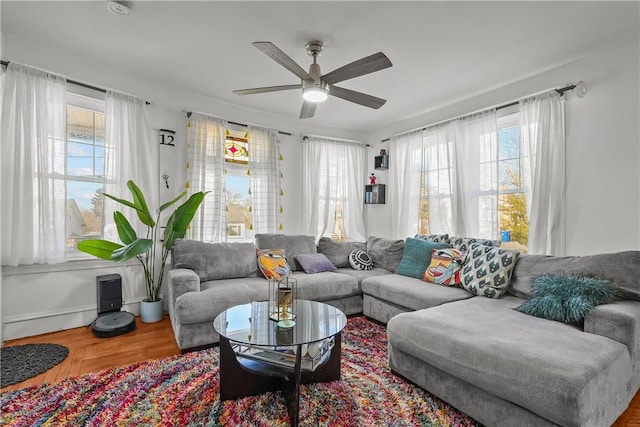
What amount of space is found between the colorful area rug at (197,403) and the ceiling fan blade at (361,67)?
209cm

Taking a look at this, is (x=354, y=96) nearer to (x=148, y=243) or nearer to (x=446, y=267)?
(x=446, y=267)

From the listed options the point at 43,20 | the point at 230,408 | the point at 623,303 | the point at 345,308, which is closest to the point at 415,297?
the point at 345,308

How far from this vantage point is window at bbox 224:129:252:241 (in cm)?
392

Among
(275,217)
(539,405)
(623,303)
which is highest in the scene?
(275,217)

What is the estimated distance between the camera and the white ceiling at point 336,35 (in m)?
2.13

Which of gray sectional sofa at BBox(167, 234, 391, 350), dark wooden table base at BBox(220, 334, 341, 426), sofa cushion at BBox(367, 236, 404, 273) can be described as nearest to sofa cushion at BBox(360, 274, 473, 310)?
gray sectional sofa at BBox(167, 234, 391, 350)

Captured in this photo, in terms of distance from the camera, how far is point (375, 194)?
4805 millimetres

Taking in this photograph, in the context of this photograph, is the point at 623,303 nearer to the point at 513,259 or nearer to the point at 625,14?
the point at 513,259

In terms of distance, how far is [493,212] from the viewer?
3.34 meters

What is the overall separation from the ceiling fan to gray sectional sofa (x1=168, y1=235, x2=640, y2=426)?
5.60 feet

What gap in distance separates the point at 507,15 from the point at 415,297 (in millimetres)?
2271

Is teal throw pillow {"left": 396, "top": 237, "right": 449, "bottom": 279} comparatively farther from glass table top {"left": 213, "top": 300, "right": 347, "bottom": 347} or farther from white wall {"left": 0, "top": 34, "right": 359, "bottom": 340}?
white wall {"left": 0, "top": 34, "right": 359, "bottom": 340}

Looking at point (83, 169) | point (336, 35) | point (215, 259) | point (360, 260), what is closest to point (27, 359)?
point (215, 259)

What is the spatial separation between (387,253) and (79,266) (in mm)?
3304
